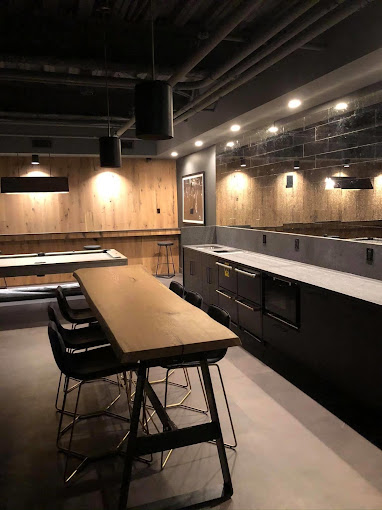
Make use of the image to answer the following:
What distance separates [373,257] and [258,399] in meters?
1.50

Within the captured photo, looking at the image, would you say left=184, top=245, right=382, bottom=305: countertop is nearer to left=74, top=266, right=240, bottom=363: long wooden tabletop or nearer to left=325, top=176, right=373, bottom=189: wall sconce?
left=325, top=176, right=373, bottom=189: wall sconce

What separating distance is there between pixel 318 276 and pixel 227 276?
1438 mm

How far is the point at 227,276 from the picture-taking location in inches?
199

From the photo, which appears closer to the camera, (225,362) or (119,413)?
(119,413)

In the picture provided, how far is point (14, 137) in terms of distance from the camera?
7.82 metres

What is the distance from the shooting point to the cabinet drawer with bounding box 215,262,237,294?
16.0 ft

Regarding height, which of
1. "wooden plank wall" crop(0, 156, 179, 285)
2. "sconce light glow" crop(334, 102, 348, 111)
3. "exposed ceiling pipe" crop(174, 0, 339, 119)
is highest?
"exposed ceiling pipe" crop(174, 0, 339, 119)

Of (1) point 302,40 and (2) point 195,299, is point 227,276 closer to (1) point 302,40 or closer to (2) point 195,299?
(2) point 195,299

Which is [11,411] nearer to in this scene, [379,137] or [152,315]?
[152,315]

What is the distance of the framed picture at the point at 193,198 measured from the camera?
309 inches

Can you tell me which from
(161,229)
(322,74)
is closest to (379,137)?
(322,74)

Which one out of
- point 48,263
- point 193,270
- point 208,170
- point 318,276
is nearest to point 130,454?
point 318,276

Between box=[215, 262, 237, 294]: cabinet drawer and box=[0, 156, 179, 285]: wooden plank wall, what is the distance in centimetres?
384

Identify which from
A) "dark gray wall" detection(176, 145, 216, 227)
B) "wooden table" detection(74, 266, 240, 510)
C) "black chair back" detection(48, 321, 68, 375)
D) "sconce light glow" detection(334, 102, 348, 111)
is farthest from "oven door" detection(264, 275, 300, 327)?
"dark gray wall" detection(176, 145, 216, 227)
